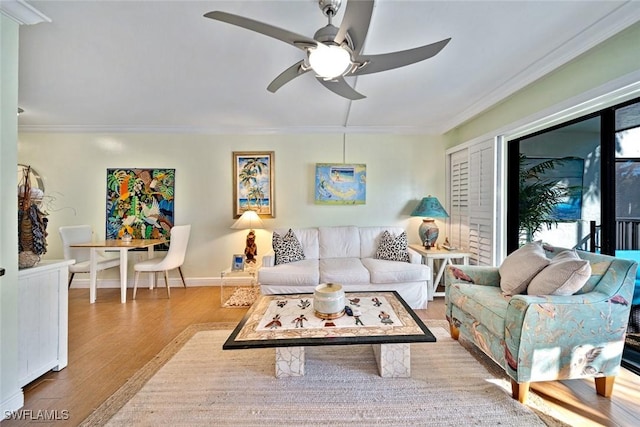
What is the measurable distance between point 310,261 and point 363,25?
2.68 meters

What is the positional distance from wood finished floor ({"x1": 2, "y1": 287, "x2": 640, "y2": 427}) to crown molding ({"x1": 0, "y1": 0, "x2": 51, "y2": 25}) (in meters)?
2.29

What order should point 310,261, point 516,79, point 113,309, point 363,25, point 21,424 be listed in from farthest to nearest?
point 310,261 < point 113,309 < point 516,79 < point 21,424 < point 363,25

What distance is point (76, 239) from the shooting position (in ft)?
12.1

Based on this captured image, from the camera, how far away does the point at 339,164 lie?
160 inches

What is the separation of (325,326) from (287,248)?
1829 millimetres

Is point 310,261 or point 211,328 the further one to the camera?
point 310,261

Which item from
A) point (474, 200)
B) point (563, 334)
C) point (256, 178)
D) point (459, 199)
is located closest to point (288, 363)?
point (563, 334)

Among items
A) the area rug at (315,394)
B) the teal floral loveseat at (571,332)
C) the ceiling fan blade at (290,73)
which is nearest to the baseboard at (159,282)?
the area rug at (315,394)

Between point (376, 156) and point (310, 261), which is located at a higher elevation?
point (376, 156)

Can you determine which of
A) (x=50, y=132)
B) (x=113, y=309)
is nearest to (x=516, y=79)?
(x=113, y=309)

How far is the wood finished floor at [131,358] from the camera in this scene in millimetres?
1592

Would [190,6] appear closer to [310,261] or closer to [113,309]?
[310,261]

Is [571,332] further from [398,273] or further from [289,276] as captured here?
[289,276]

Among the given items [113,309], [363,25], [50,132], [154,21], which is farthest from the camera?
[50,132]
